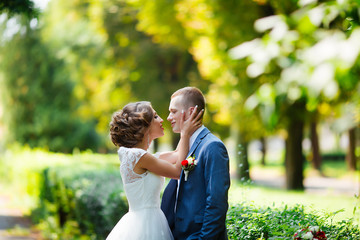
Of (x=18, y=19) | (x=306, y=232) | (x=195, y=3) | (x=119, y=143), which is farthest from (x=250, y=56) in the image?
(x=18, y=19)

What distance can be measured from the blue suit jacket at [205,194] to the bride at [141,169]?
0.16 metres

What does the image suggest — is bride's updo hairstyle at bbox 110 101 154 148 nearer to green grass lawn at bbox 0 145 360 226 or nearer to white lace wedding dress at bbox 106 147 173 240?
white lace wedding dress at bbox 106 147 173 240

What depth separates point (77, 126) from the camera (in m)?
27.7

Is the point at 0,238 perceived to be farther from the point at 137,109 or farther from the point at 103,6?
the point at 103,6

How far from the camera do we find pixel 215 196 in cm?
290

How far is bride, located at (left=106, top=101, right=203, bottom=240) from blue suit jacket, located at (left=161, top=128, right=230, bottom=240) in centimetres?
16

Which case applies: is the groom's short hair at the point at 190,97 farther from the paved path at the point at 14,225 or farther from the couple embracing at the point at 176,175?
the paved path at the point at 14,225

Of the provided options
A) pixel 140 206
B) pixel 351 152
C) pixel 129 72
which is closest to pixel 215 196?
pixel 140 206

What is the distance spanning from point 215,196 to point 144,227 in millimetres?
850

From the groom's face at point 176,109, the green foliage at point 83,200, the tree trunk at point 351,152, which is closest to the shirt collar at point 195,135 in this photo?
the groom's face at point 176,109

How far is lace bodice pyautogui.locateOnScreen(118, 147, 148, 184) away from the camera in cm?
342

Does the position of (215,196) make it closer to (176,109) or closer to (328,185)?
(176,109)

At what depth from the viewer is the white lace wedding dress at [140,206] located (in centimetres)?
344

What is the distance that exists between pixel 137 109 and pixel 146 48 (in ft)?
65.5
